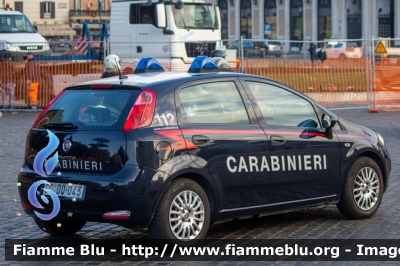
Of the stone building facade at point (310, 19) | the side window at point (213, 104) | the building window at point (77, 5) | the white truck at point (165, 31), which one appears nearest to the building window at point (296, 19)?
the stone building facade at point (310, 19)

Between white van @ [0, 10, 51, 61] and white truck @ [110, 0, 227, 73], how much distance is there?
2453 mm

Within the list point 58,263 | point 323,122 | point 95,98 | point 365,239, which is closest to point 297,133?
point 323,122

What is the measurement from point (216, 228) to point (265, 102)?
130 centimetres

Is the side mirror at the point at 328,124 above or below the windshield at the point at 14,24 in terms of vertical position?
below

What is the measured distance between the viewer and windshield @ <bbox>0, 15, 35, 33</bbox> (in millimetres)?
29381

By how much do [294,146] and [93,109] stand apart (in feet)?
6.08

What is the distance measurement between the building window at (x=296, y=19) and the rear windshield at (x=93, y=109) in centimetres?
8533

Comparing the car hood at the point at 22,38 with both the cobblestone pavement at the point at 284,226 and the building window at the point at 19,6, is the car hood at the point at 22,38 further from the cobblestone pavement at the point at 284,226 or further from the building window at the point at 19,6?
the building window at the point at 19,6

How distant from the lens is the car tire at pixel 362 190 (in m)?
8.37

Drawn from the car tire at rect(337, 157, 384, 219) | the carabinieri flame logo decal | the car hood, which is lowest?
the car tire at rect(337, 157, 384, 219)

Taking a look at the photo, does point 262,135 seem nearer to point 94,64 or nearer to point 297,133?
point 297,133

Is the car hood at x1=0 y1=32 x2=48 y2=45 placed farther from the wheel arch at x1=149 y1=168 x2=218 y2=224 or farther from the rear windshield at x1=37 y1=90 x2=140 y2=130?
the wheel arch at x1=149 y1=168 x2=218 y2=224

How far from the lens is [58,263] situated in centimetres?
676

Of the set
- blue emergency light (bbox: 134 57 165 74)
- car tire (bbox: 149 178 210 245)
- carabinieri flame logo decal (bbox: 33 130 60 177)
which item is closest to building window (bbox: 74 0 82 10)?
blue emergency light (bbox: 134 57 165 74)
